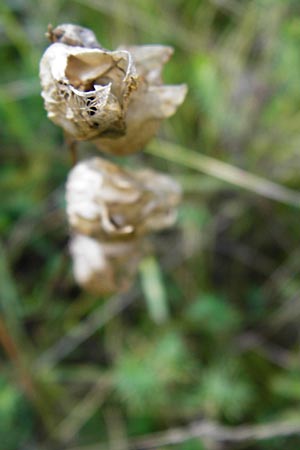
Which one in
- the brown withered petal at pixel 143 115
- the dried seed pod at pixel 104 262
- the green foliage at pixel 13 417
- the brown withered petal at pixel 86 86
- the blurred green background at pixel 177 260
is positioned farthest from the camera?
the blurred green background at pixel 177 260

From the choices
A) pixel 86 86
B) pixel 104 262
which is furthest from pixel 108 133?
pixel 104 262

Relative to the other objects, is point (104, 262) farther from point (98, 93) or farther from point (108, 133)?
point (98, 93)

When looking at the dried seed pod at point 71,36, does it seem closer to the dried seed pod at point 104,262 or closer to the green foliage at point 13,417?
the dried seed pod at point 104,262

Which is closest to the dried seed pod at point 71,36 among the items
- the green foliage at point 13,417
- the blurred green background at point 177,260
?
the blurred green background at point 177,260

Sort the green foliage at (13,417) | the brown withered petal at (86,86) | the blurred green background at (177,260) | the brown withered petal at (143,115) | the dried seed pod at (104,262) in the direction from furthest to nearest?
1. the blurred green background at (177,260)
2. the green foliage at (13,417)
3. the dried seed pod at (104,262)
4. the brown withered petal at (143,115)
5. the brown withered petal at (86,86)

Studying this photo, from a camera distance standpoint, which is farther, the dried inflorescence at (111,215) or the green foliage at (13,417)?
the green foliage at (13,417)

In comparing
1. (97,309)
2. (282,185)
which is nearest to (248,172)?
(282,185)

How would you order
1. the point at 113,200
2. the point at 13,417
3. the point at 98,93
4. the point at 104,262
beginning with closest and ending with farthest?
the point at 98,93 → the point at 113,200 → the point at 104,262 → the point at 13,417
